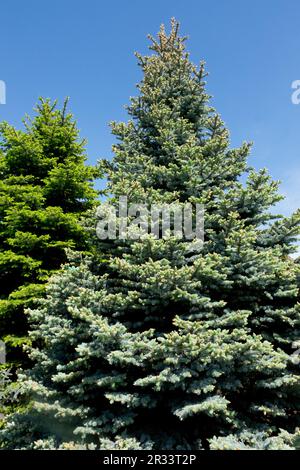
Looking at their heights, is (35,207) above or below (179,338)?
above

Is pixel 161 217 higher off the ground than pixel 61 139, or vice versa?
pixel 61 139

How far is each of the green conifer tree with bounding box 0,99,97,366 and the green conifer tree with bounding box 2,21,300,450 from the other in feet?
8.71

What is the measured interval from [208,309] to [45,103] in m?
8.99

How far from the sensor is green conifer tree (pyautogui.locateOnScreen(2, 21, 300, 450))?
206 inches

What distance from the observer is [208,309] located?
6.28 m

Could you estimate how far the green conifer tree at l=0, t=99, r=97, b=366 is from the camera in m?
9.24

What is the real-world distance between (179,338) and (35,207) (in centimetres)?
688

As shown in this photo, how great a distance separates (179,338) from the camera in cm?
488

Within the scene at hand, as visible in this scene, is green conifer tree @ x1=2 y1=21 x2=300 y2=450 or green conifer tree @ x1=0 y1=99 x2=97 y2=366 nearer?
green conifer tree @ x1=2 y1=21 x2=300 y2=450

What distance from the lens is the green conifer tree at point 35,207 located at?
30.3ft

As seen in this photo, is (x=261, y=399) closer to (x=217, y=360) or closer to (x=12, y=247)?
(x=217, y=360)

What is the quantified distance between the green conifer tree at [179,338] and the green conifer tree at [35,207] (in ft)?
8.71
